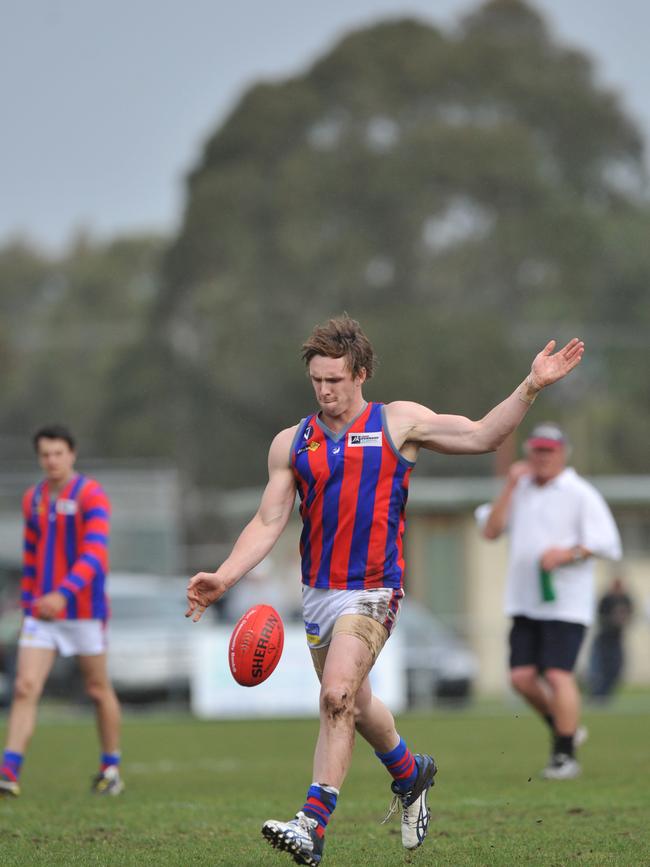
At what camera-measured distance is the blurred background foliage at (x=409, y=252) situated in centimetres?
5138

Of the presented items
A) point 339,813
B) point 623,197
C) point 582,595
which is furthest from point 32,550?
point 623,197

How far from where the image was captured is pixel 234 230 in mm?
53250

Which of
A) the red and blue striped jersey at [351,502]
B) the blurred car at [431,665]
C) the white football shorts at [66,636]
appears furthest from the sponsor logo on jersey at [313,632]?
the blurred car at [431,665]

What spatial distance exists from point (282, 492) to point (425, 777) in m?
1.40

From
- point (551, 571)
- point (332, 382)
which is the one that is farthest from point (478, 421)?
point (551, 571)

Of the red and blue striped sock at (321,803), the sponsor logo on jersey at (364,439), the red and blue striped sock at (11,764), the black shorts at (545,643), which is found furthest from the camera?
the black shorts at (545,643)

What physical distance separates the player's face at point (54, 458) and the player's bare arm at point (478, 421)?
3684 millimetres

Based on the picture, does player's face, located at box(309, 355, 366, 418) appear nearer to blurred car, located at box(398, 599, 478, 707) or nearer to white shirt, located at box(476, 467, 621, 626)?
white shirt, located at box(476, 467, 621, 626)

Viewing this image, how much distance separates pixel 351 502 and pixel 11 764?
3.83 m

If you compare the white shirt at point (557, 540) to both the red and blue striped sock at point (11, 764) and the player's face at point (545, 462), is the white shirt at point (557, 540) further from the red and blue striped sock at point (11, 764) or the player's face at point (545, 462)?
the red and blue striped sock at point (11, 764)

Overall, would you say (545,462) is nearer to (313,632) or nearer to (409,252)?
(313,632)

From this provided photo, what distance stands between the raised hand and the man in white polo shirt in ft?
13.4

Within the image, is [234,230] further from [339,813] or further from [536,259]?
[339,813]

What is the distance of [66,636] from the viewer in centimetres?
1050
